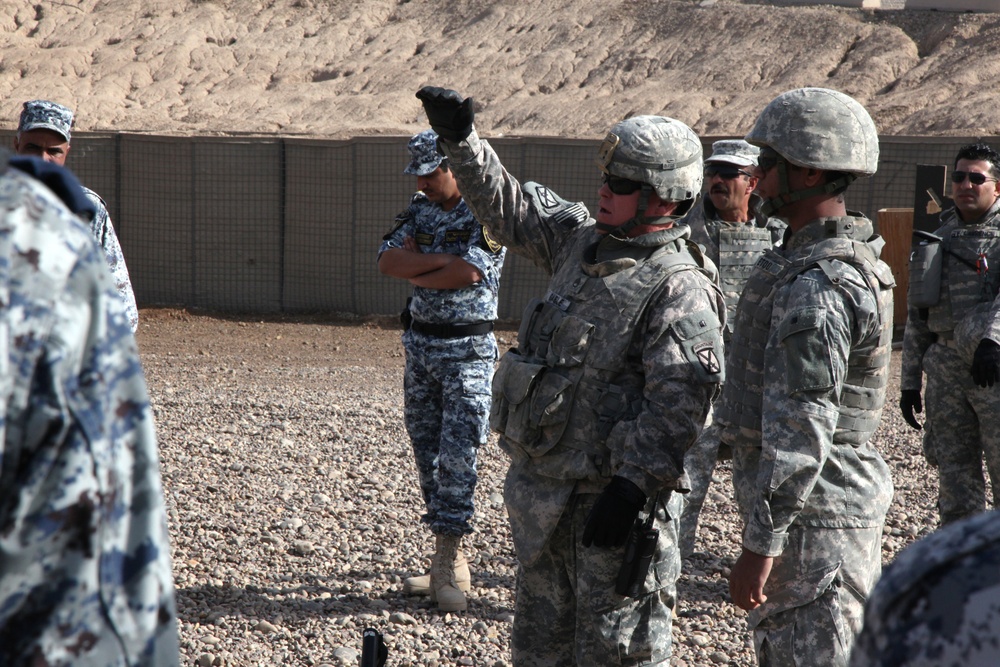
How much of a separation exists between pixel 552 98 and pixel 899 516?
1902 centimetres

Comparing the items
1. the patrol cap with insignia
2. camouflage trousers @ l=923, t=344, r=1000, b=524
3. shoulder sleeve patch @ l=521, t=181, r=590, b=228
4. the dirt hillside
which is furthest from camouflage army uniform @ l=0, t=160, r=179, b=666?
the dirt hillside

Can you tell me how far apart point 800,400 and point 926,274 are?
3.16m

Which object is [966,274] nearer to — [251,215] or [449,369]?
[449,369]

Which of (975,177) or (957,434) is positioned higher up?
(975,177)

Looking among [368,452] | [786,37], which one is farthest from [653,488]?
[786,37]

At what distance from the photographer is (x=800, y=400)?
9.05 feet

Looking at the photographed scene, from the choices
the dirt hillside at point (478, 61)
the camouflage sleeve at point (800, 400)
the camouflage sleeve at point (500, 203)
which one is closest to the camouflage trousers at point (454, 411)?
the camouflage sleeve at point (500, 203)

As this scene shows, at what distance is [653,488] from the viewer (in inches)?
114

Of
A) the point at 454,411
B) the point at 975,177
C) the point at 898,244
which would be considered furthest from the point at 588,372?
the point at 898,244

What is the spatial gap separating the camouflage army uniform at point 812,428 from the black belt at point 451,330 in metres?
1.84

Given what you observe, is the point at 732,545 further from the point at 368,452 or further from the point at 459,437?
the point at 368,452

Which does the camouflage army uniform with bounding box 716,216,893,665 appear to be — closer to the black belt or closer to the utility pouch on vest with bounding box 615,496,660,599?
the utility pouch on vest with bounding box 615,496,660,599

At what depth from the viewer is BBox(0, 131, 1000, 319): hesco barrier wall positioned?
13.9m

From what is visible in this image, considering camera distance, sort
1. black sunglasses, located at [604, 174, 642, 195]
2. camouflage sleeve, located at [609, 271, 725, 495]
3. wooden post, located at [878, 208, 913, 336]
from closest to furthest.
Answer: camouflage sleeve, located at [609, 271, 725, 495] < black sunglasses, located at [604, 174, 642, 195] < wooden post, located at [878, 208, 913, 336]
